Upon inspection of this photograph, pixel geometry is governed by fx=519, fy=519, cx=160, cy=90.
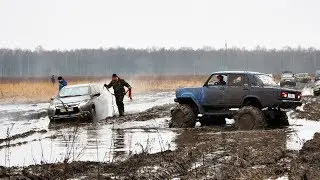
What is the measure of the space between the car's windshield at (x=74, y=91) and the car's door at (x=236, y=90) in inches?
272

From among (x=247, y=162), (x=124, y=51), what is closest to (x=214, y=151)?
(x=247, y=162)

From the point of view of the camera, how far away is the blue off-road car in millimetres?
15086

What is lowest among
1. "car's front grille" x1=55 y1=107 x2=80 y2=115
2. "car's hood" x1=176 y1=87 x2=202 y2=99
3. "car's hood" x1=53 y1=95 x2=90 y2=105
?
"car's front grille" x1=55 y1=107 x2=80 y2=115

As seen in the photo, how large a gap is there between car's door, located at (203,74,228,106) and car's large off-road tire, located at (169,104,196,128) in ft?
1.96

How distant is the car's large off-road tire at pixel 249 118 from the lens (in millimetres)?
14938

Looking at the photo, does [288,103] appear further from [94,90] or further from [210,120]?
[94,90]

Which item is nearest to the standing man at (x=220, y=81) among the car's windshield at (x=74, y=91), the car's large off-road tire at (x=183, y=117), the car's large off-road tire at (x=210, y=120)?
A: the car's large off-road tire at (x=183, y=117)

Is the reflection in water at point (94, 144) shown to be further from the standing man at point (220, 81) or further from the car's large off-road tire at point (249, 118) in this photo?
the standing man at point (220, 81)

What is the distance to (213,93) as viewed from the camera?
16266mm

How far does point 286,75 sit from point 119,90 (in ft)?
117

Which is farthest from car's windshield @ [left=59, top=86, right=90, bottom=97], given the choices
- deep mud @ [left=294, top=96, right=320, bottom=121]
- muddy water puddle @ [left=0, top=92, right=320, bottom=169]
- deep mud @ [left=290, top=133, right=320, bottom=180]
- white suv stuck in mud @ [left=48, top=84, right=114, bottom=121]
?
deep mud @ [left=290, top=133, right=320, bottom=180]

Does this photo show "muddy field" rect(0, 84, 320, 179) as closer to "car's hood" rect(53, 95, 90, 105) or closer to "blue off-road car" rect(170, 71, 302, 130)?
"blue off-road car" rect(170, 71, 302, 130)

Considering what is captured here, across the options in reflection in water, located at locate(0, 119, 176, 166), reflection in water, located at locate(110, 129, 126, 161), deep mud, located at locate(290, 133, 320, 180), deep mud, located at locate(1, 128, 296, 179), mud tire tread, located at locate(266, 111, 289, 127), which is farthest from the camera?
mud tire tread, located at locate(266, 111, 289, 127)

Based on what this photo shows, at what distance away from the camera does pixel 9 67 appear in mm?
157750
